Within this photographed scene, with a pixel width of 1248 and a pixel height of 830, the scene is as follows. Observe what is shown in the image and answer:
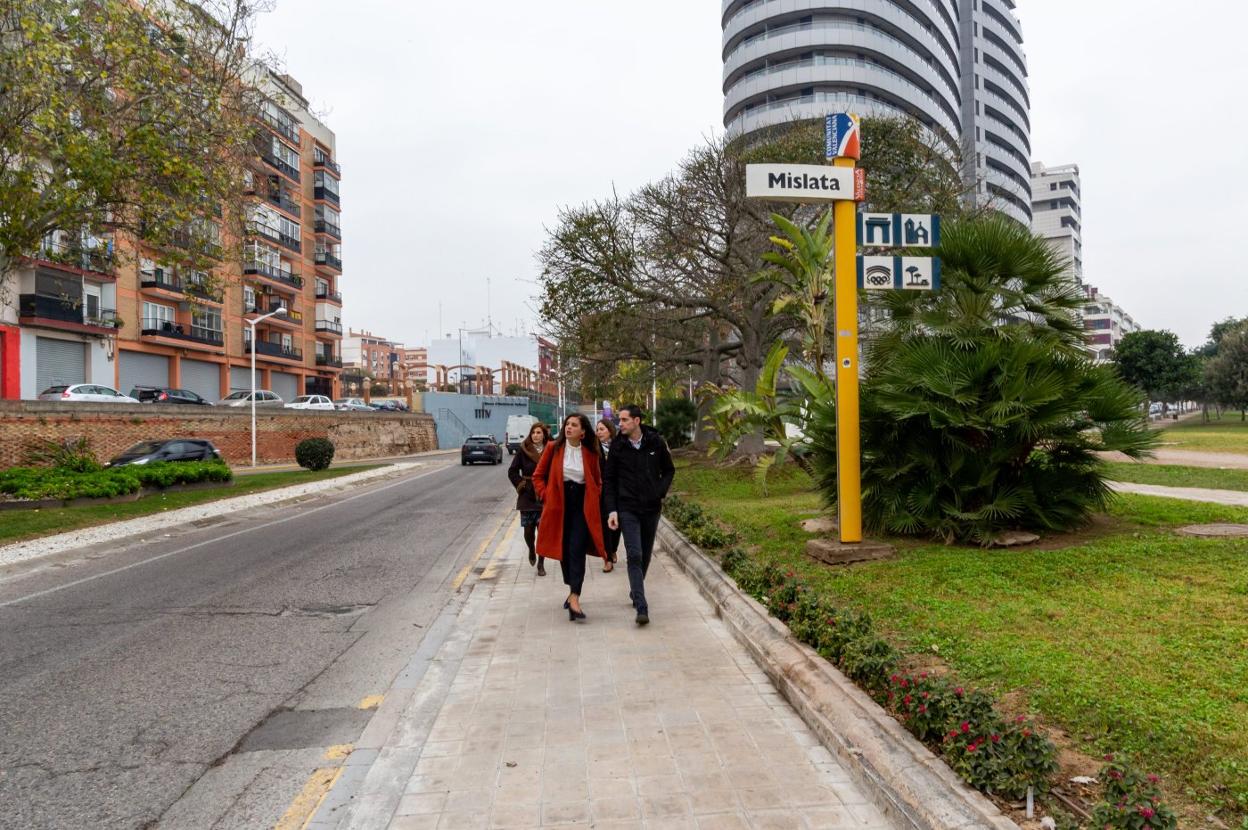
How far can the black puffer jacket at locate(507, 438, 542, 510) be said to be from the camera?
9.27 metres

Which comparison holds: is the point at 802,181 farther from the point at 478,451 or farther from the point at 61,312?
the point at 61,312

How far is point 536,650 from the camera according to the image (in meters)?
5.83

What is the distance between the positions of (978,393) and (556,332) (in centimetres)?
1920

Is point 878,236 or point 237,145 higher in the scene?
point 237,145

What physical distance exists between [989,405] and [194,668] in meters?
7.06

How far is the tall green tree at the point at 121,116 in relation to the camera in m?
12.4

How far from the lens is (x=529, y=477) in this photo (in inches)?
367

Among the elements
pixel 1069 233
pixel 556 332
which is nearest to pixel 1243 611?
pixel 556 332

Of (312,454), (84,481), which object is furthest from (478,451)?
(84,481)

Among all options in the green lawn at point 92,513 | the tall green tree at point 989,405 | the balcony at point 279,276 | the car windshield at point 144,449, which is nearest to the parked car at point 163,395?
the balcony at point 279,276

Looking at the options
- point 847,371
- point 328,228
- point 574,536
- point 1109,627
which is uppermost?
point 328,228

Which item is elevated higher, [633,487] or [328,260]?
[328,260]

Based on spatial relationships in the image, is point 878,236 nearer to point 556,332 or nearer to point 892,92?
point 556,332

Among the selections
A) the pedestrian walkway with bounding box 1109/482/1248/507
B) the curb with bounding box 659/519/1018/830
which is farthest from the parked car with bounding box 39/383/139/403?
the pedestrian walkway with bounding box 1109/482/1248/507
